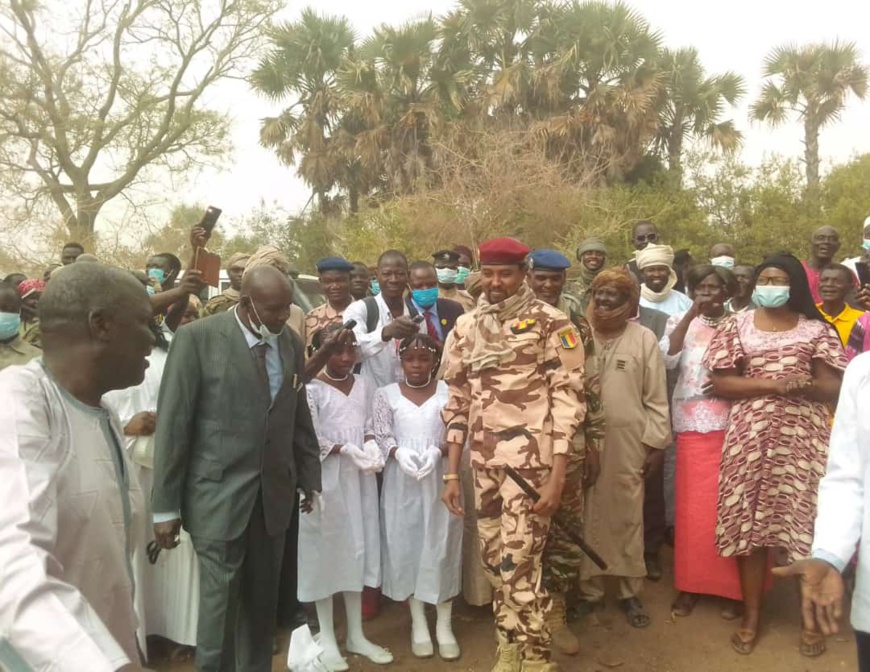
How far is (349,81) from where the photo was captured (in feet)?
65.0

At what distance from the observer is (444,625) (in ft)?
13.7

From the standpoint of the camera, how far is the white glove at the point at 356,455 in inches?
161

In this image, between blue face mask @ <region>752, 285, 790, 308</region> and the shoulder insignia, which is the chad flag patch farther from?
blue face mask @ <region>752, 285, 790, 308</region>

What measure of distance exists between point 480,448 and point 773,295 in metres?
1.84

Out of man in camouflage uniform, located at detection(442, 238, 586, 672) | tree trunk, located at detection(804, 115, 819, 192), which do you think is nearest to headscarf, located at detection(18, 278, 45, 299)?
man in camouflage uniform, located at detection(442, 238, 586, 672)

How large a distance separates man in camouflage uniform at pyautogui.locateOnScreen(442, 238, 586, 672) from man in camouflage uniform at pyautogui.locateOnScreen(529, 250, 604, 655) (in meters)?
0.47

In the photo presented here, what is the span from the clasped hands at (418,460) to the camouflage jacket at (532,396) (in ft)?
1.71

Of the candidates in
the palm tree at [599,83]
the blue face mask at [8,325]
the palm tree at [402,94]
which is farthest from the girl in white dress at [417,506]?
the palm tree at [402,94]

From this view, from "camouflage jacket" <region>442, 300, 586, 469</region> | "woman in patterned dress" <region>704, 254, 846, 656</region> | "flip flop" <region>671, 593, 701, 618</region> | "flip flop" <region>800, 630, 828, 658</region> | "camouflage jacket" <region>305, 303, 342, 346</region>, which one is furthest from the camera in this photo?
"camouflage jacket" <region>305, 303, 342, 346</region>

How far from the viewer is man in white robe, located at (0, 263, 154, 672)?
3.80 ft

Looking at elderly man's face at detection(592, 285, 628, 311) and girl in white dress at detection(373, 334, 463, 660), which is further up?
elderly man's face at detection(592, 285, 628, 311)

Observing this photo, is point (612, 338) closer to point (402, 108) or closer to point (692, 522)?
point (692, 522)

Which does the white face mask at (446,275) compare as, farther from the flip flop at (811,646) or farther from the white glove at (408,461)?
the flip flop at (811,646)

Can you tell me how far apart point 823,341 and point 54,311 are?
374 centimetres
